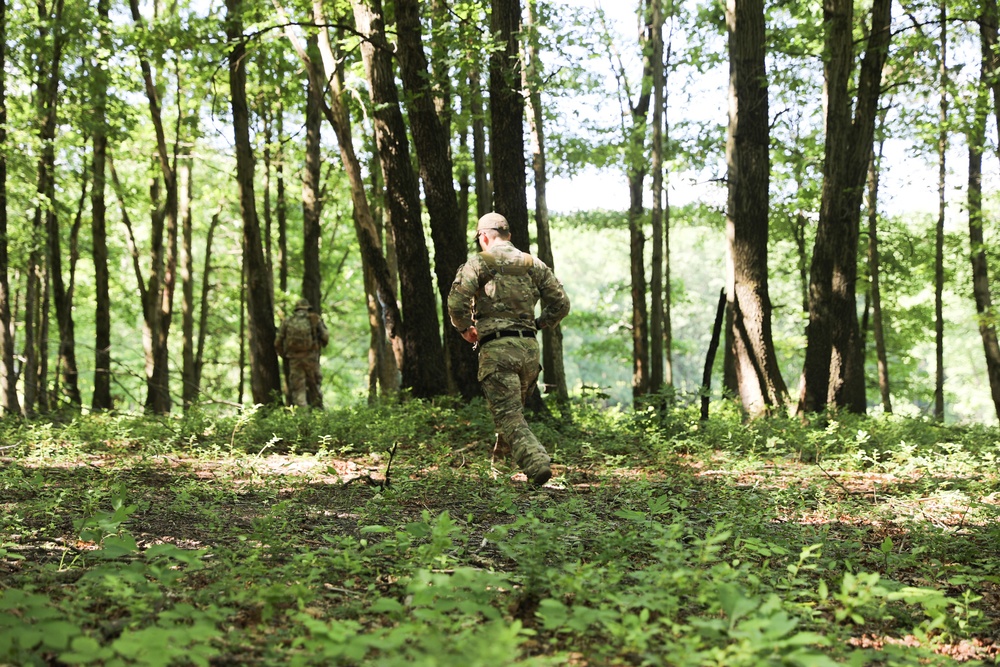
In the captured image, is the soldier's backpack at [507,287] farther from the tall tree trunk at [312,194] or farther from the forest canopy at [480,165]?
the tall tree trunk at [312,194]

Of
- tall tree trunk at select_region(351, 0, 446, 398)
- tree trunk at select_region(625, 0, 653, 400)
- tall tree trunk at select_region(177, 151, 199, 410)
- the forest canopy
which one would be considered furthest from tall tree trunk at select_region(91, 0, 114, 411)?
tree trunk at select_region(625, 0, 653, 400)

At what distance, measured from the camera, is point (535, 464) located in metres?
6.77

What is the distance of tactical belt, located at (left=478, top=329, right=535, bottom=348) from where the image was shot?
7.42m

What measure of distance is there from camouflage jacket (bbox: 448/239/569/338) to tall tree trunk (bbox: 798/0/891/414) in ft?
18.8

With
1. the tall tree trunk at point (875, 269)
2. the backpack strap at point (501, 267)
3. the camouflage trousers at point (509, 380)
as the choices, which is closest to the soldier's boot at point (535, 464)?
the camouflage trousers at point (509, 380)

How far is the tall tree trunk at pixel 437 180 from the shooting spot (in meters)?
11.0

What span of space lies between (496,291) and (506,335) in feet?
1.40

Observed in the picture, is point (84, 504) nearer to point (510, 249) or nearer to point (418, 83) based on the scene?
point (510, 249)

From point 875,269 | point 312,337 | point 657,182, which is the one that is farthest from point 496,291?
point 875,269

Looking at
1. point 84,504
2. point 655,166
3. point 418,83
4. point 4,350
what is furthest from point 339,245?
point 84,504

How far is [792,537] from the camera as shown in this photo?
4.94 m

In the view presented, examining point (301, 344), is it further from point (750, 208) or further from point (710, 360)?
point (750, 208)

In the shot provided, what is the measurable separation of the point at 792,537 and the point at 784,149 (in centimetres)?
1778

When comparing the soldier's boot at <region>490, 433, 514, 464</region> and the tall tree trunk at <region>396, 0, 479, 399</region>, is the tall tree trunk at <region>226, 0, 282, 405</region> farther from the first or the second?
the soldier's boot at <region>490, 433, 514, 464</region>
